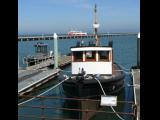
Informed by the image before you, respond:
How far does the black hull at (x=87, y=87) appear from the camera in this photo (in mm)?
18500

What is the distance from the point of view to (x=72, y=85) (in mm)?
18922

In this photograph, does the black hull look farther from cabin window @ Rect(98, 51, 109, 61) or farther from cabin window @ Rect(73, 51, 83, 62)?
cabin window @ Rect(73, 51, 83, 62)

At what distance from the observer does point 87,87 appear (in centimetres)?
1861

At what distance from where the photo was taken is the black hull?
18.5 metres

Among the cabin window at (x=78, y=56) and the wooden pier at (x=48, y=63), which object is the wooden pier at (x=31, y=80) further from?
the wooden pier at (x=48, y=63)

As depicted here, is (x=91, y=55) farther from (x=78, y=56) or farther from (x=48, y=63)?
(x=48, y=63)

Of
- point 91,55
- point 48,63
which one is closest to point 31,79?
point 91,55
